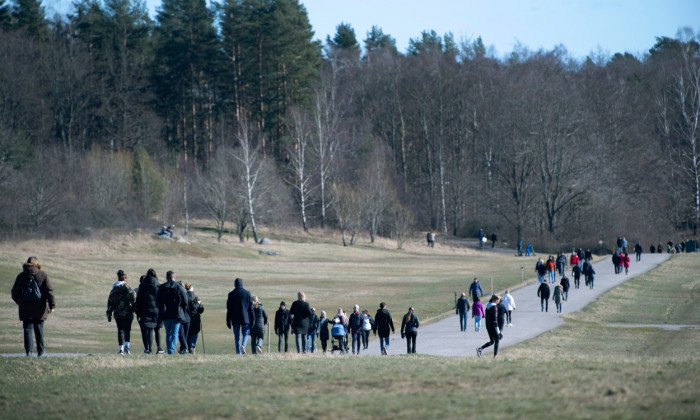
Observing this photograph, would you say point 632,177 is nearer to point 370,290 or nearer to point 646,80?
point 646,80

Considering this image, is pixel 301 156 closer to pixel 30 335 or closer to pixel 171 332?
pixel 171 332

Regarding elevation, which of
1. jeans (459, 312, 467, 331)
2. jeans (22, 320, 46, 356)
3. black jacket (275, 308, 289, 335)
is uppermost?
jeans (22, 320, 46, 356)

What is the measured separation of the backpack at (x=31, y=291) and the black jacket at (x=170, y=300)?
102 inches

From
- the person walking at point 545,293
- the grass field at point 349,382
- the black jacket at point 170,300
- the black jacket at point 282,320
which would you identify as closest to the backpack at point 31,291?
the grass field at point 349,382

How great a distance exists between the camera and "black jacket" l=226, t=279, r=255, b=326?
18750mm

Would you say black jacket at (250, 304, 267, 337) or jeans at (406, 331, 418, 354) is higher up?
black jacket at (250, 304, 267, 337)

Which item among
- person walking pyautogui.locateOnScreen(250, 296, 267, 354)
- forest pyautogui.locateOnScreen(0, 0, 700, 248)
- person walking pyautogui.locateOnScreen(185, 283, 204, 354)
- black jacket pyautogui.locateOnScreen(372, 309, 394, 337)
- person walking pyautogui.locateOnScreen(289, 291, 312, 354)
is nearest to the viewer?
person walking pyautogui.locateOnScreen(185, 283, 204, 354)

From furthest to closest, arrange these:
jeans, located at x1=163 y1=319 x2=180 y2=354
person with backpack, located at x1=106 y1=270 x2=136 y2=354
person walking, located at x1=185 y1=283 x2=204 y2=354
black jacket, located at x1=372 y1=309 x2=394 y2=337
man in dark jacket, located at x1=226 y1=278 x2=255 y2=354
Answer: black jacket, located at x1=372 y1=309 x2=394 y2=337
man in dark jacket, located at x1=226 y1=278 x2=255 y2=354
person walking, located at x1=185 y1=283 x2=204 y2=354
jeans, located at x1=163 y1=319 x2=180 y2=354
person with backpack, located at x1=106 y1=270 x2=136 y2=354

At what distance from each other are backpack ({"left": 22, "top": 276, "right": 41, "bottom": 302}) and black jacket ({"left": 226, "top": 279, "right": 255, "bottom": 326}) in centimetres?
468

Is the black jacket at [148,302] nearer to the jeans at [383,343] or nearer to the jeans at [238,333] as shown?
the jeans at [238,333]

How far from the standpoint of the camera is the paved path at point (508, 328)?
2577 centimetres

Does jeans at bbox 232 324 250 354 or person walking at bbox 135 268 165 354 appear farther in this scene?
jeans at bbox 232 324 250 354

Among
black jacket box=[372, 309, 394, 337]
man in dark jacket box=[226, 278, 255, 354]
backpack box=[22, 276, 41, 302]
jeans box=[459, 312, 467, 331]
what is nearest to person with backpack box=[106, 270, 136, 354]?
backpack box=[22, 276, 41, 302]

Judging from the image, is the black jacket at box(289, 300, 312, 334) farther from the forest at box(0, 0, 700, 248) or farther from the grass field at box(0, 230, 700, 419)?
the forest at box(0, 0, 700, 248)
